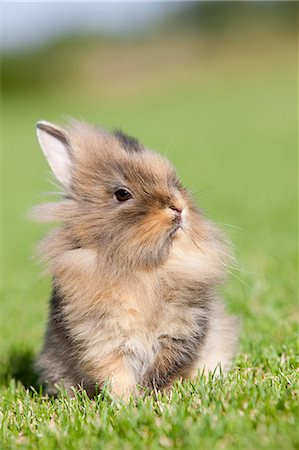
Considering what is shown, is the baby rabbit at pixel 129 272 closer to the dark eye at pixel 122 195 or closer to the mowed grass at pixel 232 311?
the dark eye at pixel 122 195

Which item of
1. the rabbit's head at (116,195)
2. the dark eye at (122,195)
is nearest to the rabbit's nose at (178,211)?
the rabbit's head at (116,195)

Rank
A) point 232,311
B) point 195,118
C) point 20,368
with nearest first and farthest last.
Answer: point 20,368, point 232,311, point 195,118

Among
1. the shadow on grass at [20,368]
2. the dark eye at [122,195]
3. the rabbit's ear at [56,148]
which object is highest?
the rabbit's ear at [56,148]

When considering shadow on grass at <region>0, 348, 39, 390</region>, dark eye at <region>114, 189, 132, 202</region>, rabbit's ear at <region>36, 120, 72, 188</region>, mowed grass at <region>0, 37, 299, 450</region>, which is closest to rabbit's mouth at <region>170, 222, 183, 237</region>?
dark eye at <region>114, 189, 132, 202</region>

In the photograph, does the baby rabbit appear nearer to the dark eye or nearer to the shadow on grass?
the dark eye

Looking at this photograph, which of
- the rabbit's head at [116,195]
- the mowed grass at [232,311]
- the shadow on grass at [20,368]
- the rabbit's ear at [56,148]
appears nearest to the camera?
the mowed grass at [232,311]

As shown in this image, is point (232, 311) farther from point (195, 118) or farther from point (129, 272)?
point (195, 118)

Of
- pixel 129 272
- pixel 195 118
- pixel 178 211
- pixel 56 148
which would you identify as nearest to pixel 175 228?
pixel 178 211
